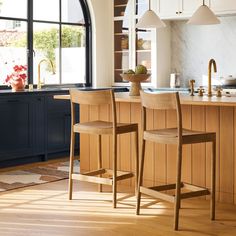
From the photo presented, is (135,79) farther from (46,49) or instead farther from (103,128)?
(46,49)

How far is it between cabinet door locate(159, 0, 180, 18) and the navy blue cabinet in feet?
5.81

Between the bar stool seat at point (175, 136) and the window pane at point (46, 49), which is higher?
the window pane at point (46, 49)

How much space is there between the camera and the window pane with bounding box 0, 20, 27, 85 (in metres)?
6.74

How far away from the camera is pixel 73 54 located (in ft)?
25.0

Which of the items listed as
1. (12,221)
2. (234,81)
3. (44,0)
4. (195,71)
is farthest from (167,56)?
(12,221)

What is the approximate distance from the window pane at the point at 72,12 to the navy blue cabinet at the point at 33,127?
4.32ft

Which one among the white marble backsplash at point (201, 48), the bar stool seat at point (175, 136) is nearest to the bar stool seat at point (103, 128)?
the bar stool seat at point (175, 136)

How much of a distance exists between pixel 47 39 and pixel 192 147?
10.7ft

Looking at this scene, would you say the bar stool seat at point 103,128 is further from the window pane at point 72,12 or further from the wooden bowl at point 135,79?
the window pane at point 72,12

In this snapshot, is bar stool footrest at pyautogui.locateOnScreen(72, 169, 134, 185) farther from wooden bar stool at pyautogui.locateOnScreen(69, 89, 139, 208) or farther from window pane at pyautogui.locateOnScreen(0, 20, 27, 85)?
window pane at pyautogui.locateOnScreen(0, 20, 27, 85)

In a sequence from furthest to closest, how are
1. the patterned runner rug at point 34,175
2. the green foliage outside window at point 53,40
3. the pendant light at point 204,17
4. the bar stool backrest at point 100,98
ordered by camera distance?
1. the green foliage outside window at point 53,40
2. the pendant light at point 204,17
3. the patterned runner rug at point 34,175
4. the bar stool backrest at point 100,98

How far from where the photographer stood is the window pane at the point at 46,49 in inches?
280

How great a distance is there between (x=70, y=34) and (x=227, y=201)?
3.87 m

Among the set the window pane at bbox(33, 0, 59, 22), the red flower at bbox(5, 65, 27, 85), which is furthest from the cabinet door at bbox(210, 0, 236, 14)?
the red flower at bbox(5, 65, 27, 85)
